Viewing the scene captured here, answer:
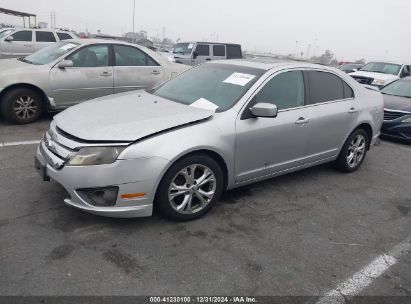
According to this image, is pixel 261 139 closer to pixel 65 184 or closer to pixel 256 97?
pixel 256 97

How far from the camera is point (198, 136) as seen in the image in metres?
3.39

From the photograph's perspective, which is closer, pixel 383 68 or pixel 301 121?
pixel 301 121

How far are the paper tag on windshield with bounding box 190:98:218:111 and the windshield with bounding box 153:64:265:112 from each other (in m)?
0.02

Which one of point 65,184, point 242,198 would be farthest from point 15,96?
point 242,198

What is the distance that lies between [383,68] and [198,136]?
13957mm

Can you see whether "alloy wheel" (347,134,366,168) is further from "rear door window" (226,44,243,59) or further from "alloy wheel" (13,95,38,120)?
"rear door window" (226,44,243,59)

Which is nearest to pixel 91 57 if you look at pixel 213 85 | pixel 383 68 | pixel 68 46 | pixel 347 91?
pixel 68 46

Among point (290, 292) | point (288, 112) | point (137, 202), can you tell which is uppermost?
point (288, 112)

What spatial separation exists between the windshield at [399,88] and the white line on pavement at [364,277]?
6.08 metres

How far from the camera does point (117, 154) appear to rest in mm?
3061

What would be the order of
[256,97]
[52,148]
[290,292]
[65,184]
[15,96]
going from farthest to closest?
[15,96] → [256,97] → [52,148] → [65,184] → [290,292]

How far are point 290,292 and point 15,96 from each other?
5507 mm

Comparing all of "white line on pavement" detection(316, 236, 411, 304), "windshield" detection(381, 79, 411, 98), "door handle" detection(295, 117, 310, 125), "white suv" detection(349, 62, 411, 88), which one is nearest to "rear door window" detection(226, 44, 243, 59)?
"white suv" detection(349, 62, 411, 88)

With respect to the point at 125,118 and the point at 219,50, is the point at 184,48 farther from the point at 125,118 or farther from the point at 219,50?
the point at 125,118
